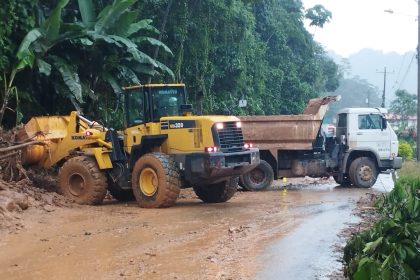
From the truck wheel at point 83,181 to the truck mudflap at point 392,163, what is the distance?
8.75m

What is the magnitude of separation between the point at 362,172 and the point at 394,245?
12848mm

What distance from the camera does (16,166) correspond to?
12922mm

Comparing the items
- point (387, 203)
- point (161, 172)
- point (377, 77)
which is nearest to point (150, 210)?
point (161, 172)

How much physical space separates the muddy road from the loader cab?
6.56 feet

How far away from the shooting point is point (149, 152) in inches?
523

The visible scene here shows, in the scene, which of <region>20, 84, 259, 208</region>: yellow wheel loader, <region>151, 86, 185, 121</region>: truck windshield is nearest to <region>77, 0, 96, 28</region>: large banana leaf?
<region>20, 84, 259, 208</region>: yellow wheel loader

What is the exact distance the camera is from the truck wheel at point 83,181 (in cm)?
1319

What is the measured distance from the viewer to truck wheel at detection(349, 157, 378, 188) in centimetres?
1794

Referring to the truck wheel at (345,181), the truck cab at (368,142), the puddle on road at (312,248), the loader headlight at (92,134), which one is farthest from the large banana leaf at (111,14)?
the truck wheel at (345,181)

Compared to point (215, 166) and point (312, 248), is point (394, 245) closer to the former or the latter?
point (312, 248)

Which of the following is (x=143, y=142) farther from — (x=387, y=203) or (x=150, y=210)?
(x=387, y=203)

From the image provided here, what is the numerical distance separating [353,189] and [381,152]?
4.54ft

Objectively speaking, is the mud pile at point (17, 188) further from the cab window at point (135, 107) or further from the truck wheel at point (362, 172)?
the truck wheel at point (362, 172)

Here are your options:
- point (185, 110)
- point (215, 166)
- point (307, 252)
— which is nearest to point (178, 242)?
point (307, 252)
